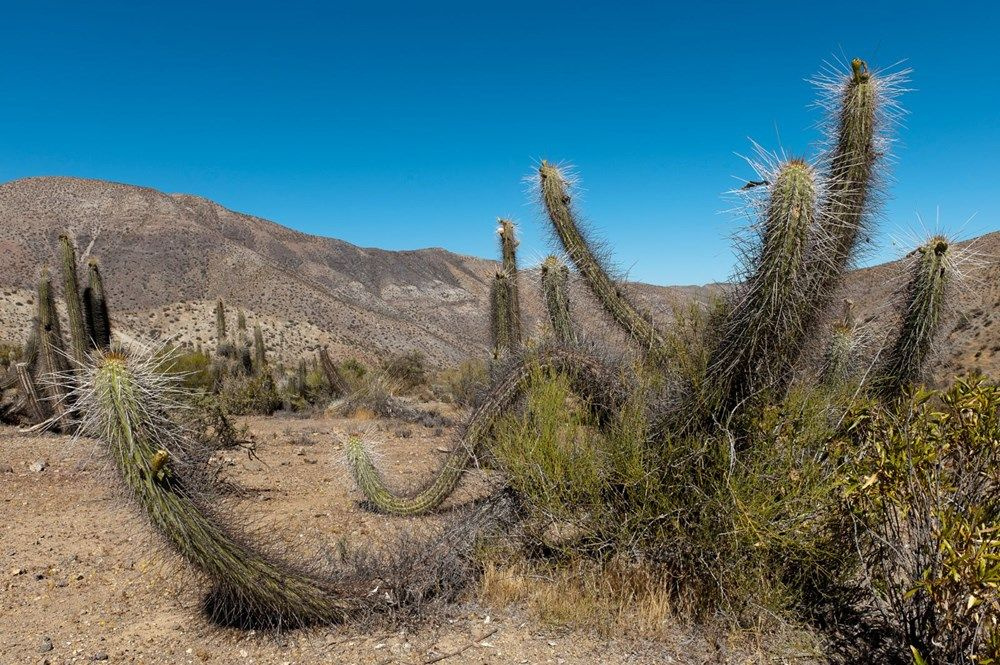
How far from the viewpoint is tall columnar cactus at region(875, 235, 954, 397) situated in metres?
4.98

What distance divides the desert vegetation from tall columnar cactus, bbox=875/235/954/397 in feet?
0.06

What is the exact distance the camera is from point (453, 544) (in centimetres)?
490

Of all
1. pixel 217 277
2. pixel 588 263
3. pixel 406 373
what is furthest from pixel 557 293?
pixel 217 277

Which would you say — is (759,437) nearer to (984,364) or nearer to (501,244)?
(501,244)

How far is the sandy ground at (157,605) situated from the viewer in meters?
4.08

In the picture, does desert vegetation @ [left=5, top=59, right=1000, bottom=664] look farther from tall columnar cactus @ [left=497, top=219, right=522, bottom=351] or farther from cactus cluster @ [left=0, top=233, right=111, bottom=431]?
cactus cluster @ [left=0, top=233, right=111, bottom=431]

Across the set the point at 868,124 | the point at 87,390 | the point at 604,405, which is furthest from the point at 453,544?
the point at 868,124

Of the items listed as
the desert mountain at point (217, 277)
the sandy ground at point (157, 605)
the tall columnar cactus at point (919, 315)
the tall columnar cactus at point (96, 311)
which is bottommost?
the sandy ground at point (157, 605)

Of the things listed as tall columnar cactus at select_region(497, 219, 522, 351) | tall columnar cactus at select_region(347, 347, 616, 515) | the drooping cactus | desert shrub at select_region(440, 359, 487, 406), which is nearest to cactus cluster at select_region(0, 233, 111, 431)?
the drooping cactus

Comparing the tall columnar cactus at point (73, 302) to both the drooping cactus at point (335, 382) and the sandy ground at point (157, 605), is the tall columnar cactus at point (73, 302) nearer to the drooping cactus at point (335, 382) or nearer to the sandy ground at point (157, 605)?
the sandy ground at point (157, 605)

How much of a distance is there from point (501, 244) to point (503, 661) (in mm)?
7060

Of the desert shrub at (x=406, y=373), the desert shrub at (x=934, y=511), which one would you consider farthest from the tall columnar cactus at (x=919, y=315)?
the desert shrub at (x=406, y=373)

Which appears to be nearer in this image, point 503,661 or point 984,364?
point 503,661

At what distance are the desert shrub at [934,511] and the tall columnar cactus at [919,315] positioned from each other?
5.00 feet
